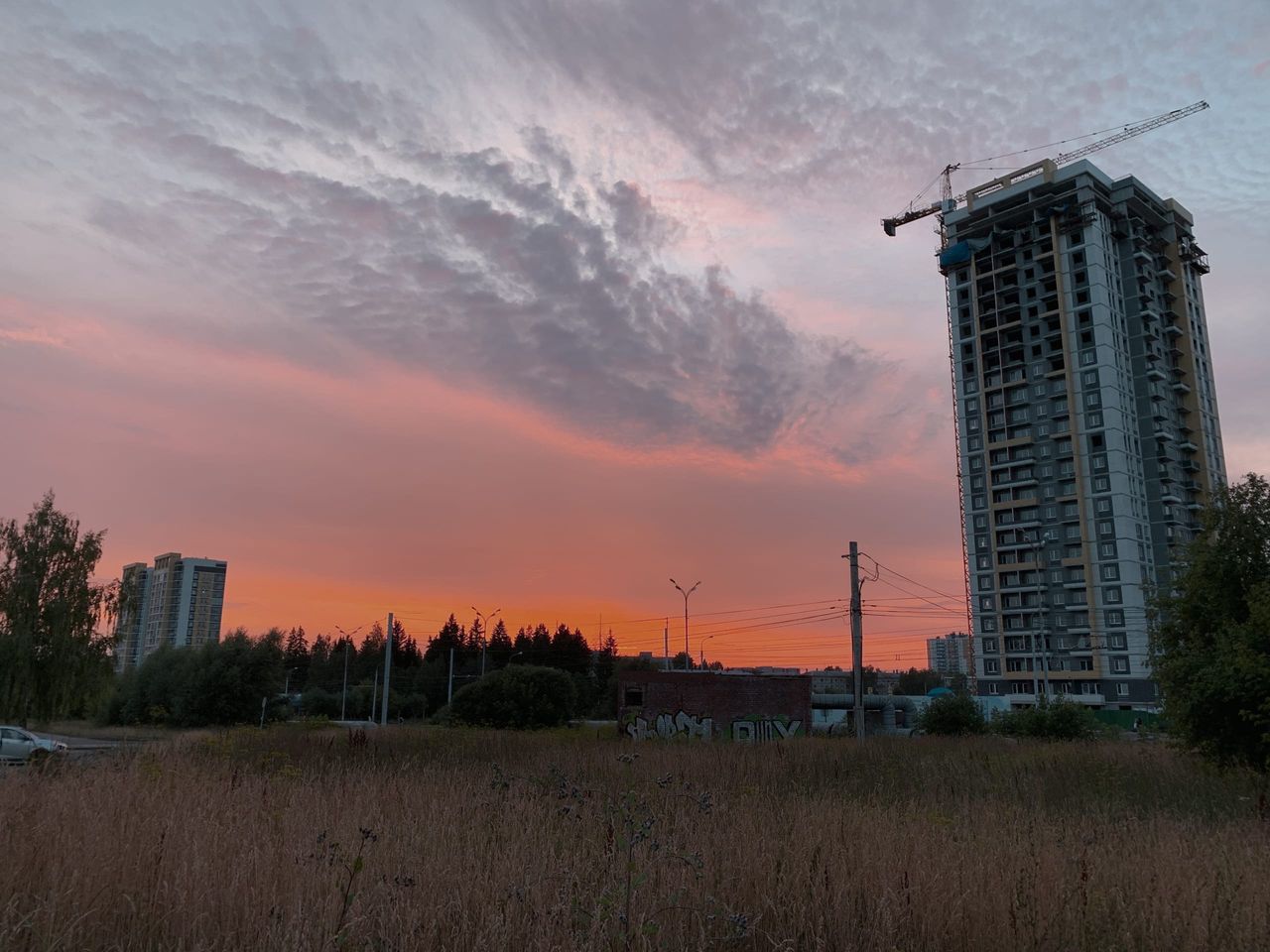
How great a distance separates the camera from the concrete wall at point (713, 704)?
4741 centimetres

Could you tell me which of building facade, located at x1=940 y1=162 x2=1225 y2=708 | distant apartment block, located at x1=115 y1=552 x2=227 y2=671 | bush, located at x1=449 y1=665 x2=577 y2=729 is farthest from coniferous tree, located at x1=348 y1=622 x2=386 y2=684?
building facade, located at x1=940 y1=162 x2=1225 y2=708

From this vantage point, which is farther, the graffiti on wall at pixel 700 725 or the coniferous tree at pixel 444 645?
the coniferous tree at pixel 444 645

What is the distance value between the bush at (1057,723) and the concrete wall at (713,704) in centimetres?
1410

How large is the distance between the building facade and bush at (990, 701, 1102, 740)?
47.2m

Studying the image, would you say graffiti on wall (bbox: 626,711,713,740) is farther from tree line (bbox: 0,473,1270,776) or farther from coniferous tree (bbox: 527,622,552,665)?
coniferous tree (bbox: 527,622,552,665)

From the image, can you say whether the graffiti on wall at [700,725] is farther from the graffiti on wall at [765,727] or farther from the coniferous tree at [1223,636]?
the coniferous tree at [1223,636]

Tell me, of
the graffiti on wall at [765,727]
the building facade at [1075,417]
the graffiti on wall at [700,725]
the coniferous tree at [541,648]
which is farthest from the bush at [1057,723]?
the coniferous tree at [541,648]

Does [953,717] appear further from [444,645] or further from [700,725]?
[444,645]

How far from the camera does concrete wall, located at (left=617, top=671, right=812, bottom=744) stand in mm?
47406

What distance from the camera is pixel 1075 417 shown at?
89000 millimetres

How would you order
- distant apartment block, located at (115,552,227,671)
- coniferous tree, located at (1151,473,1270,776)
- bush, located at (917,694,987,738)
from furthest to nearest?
distant apartment block, located at (115,552,227,671)
bush, located at (917,694,987,738)
coniferous tree, located at (1151,473,1270,776)

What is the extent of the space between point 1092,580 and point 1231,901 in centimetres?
8976

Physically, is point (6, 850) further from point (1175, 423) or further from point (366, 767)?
point (1175, 423)

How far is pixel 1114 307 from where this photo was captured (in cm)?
9294
